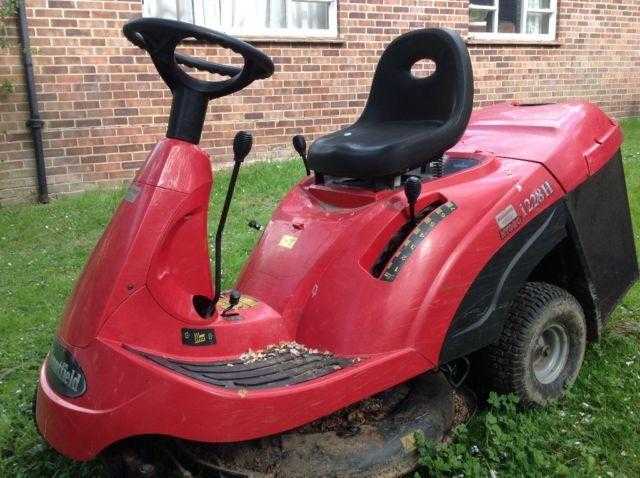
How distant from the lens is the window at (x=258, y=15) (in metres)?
6.64

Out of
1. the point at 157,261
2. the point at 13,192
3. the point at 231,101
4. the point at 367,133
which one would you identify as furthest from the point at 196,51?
the point at 157,261

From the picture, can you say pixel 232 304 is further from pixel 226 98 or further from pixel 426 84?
pixel 226 98

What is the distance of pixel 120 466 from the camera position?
2.11m

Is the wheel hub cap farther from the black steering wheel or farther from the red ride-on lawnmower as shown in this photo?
the black steering wheel

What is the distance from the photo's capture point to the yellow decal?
102 inches

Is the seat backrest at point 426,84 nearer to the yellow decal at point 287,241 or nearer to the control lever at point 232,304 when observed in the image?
the yellow decal at point 287,241

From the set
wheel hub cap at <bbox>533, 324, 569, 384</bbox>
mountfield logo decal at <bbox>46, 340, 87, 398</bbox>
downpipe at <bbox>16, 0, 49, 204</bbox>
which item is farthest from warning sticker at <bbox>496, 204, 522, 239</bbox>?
downpipe at <bbox>16, 0, 49, 204</bbox>

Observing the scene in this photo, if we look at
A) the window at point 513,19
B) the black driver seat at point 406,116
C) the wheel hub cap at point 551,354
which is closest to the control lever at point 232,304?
the black driver seat at point 406,116

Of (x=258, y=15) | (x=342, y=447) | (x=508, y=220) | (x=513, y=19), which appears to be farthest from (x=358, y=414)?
(x=513, y=19)

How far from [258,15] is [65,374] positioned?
566 centimetres

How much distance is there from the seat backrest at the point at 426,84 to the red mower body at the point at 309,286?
0.23 meters

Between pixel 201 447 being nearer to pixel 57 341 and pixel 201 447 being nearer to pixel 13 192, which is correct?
pixel 57 341

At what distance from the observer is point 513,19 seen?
9.16m

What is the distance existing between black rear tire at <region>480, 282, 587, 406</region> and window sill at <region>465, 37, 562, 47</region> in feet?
19.6
